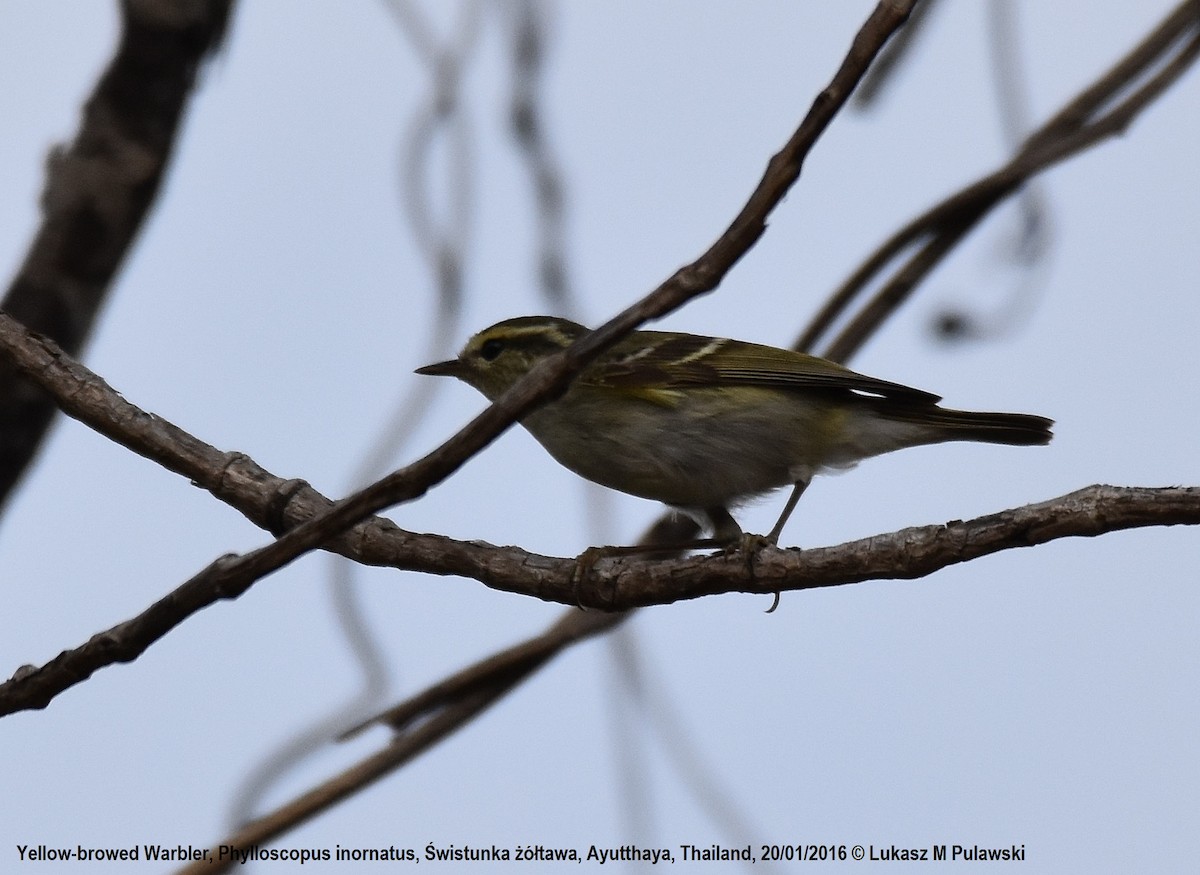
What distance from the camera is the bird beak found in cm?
506

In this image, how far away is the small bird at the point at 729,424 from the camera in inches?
178

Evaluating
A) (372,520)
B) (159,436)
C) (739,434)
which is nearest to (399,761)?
(372,520)

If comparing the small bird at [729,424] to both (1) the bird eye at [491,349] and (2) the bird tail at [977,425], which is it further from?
(1) the bird eye at [491,349]

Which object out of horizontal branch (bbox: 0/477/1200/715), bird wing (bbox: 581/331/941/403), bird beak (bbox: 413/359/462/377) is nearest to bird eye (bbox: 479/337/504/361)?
bird beak (bbox: 413/359/462/377)

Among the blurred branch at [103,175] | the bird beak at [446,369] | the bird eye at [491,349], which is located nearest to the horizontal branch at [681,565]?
the blurred branch at [103,175]

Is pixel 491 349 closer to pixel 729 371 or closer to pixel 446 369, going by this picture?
pixel 446 369

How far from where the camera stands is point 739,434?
463 cm

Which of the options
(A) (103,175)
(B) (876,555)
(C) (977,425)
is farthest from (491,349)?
(B) (876,555)

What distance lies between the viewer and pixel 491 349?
523cm

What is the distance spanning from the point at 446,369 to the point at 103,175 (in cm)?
142

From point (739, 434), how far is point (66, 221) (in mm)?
2293

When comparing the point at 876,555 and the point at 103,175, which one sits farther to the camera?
the point at 103,175

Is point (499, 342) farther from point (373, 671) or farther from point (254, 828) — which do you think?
point (254, 828)

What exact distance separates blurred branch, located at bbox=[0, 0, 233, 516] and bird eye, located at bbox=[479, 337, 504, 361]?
55.2 inches
